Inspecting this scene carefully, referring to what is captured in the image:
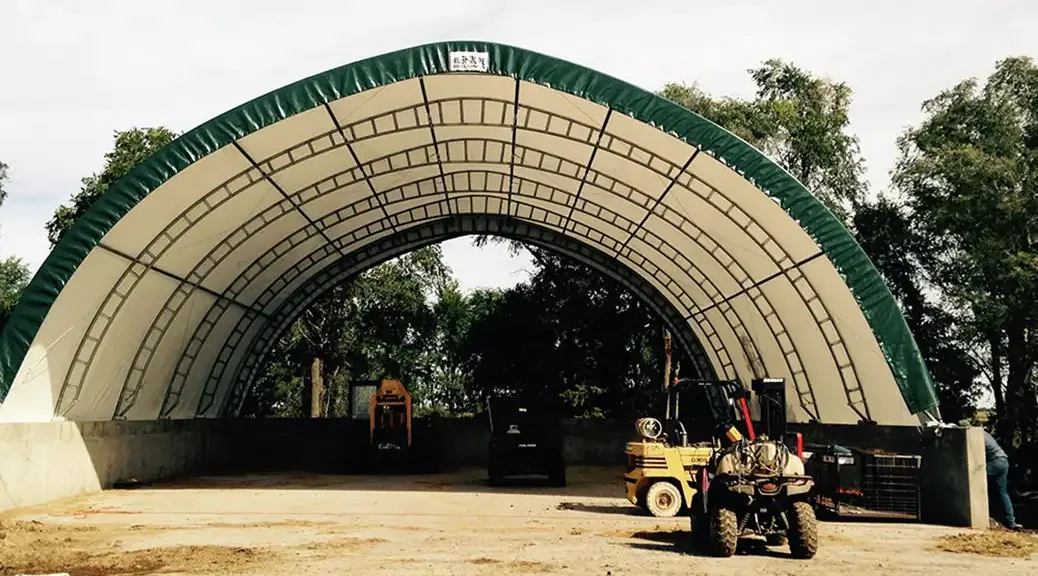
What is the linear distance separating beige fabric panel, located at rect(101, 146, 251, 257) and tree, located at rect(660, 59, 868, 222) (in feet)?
69.0

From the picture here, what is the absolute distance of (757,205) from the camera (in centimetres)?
1758

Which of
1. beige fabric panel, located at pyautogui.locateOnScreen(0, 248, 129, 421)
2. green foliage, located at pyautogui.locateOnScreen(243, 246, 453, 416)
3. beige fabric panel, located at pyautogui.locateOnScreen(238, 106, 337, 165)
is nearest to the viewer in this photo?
beige fabric panel, located at pyautogui.locateOnScreen(0, 248, 129, 421)

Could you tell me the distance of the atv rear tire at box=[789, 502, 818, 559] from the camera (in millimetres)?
10867

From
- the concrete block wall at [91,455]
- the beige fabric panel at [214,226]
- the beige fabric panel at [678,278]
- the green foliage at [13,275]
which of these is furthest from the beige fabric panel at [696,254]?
the green foliage at [13,275]

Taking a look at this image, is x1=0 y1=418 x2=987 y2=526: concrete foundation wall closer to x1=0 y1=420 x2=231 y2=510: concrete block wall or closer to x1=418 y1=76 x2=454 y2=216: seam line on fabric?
x1=0 y1=420 x2=231 y2=510: concrete block wall

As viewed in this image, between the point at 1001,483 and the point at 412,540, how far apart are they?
353 inches

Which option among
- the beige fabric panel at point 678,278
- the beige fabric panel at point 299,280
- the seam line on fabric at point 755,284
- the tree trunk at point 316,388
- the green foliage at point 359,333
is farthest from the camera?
the green foliage at point 359,333

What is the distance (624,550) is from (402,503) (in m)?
6.99

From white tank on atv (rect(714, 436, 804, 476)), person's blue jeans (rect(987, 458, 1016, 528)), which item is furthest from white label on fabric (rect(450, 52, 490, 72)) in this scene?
person's blue jeans (rect(987, 458, 1016, 528))

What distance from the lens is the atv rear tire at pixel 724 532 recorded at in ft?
35.6

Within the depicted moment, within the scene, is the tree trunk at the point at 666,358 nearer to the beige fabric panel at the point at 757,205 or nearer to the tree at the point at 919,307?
the tree at the point at 919,307

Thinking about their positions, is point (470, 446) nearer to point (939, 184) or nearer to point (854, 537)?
point (939, 184)

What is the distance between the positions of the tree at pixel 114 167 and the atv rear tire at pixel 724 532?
106 feet

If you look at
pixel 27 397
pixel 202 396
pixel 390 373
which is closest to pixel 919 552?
pixel 27 397
